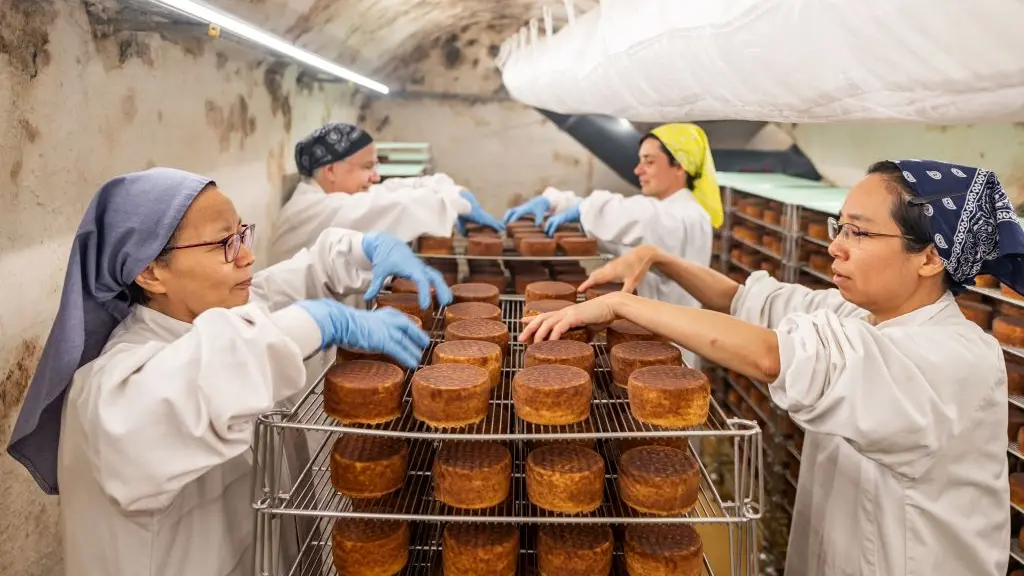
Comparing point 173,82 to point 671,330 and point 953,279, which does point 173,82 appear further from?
point 953,279

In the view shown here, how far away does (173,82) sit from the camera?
2.41 m

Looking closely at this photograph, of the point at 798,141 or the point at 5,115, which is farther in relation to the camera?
the point at 798,141

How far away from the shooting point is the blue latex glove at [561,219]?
3.22 meters


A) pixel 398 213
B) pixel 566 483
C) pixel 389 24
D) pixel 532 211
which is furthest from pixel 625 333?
pixel 389 24

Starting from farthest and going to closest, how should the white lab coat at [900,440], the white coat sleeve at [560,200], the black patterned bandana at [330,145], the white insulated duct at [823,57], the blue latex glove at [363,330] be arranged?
1. the white coat sleeve at [560,200]
2. the black patterned bandana at [330,145]
3. the blue latex glove at [363,330]
4. the white lab coat at [900,440]
5. the white insulated duct at [823,57]

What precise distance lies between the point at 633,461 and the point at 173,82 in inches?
79.1

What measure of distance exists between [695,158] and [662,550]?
249 cm

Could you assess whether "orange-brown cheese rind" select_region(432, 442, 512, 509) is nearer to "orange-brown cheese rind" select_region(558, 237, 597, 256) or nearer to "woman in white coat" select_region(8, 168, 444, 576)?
"woman in white coat" select_region(8, 168, 444, 576)

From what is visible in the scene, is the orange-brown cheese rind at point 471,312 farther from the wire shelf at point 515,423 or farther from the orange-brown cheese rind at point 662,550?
the orange-brown cheese rind at point 662,550

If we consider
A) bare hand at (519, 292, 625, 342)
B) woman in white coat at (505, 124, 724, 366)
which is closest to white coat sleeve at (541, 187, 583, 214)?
woman in white coat at (505, 124, 724, 366)

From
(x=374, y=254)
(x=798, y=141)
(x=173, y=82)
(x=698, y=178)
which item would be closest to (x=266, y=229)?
(x=173, y=82)

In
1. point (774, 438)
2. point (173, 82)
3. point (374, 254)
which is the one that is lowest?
point (774, 438)

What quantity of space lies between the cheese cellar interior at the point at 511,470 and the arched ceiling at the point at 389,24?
1.31 metres

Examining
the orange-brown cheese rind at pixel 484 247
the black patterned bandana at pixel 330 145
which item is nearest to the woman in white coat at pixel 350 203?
the black patterned bandana at pixel 330 145
